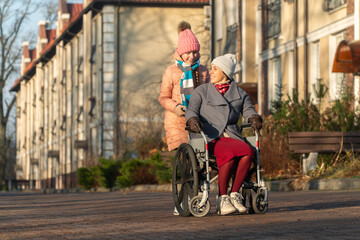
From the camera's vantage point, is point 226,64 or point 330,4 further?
point 330,4

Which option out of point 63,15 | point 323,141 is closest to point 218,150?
point 323,141

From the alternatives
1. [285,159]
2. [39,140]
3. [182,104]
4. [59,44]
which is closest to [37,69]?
[39,140]

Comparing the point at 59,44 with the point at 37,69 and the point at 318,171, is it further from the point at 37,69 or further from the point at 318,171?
the point at 318,171

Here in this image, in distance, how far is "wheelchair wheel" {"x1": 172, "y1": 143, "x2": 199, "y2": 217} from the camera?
8.26 meters

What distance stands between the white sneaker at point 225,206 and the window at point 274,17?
20521 millimetres

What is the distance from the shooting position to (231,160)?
27.3 ft

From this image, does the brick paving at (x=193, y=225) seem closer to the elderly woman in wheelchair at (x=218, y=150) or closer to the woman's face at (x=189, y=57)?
the elderly woman in wheelchair at (x=218, y=150)

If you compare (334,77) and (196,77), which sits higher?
(334,77)

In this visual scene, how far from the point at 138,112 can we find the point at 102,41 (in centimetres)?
430

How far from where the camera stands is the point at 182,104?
905 centimetres

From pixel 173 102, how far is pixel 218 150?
91cm

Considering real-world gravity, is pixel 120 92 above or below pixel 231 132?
above

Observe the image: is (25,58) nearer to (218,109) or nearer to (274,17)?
(274,17)

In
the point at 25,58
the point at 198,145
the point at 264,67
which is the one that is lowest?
the point at 198,145
